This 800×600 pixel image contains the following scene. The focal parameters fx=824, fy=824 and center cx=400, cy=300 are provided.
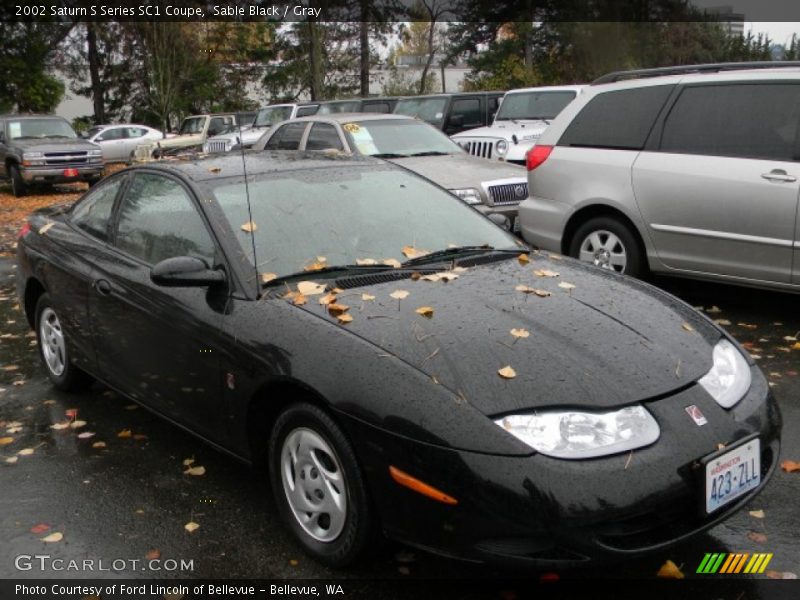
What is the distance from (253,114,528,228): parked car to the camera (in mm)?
8844

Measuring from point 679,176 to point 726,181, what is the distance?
1.24 ft

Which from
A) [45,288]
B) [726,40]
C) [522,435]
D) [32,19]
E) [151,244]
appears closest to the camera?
[522,435]

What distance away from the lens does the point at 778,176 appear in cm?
570

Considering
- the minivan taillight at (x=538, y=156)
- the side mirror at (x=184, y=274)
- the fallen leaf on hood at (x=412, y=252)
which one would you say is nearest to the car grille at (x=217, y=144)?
the minivan taillight at (x=538, y=156)

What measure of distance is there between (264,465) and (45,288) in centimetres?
241

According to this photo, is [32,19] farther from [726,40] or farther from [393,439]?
[393,439]

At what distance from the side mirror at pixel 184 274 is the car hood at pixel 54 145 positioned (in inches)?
654

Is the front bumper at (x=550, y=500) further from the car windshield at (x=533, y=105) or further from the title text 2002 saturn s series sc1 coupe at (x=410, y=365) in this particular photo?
the car windshield at (x=533, y=105)

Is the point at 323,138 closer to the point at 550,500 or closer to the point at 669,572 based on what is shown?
the point at 669,572

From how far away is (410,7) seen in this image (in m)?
43.2

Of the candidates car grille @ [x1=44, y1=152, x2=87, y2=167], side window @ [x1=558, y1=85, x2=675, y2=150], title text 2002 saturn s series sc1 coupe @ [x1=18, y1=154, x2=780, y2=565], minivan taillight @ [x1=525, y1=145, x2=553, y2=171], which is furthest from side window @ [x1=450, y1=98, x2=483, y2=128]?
title text 2002 saturn s series sc1 coupe @ [x1=18, y1=154, x2=780, y2=565]

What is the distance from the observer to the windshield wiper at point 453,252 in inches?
152

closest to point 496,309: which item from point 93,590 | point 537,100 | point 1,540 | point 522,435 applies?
point 522,435

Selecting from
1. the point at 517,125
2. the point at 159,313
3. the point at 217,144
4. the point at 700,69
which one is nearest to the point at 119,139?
the point at 217,144
